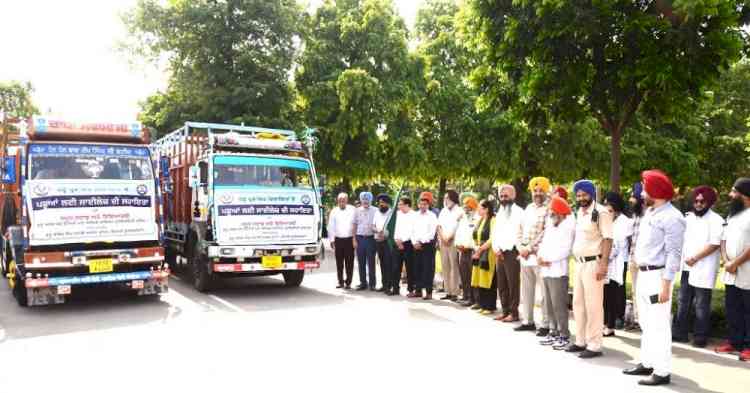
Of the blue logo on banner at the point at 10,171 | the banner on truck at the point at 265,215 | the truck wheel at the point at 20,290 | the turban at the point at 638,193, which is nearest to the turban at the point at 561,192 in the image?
the turban at the point at 638,193

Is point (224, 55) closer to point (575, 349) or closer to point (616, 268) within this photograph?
point (616, 268)

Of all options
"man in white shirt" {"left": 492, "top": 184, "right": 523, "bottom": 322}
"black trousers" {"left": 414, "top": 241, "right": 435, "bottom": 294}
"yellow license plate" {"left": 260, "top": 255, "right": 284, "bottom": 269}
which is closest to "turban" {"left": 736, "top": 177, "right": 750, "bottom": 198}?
"man in white shirt" {"left": 492, "top": 184, "right": 523, "bottom": 322}

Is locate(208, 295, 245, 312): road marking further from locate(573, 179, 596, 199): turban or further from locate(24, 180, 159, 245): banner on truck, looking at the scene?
locate(573, 179, 596, 199): turban

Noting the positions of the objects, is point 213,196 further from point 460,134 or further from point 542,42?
point 460,134

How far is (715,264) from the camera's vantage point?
293 inches

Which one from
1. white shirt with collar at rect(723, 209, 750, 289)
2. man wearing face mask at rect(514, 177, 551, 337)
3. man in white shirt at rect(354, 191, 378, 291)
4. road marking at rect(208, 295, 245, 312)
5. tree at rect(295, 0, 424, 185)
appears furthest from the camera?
tree at rect(295, 0, 424, 185)

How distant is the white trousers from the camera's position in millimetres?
5926

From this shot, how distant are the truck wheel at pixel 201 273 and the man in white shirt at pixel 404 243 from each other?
11.6 feet

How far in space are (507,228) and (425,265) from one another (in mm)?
2653

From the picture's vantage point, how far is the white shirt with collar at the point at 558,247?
750 cm

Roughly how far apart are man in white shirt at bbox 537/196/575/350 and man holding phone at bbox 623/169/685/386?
1.30m

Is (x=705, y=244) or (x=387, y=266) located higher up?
(x=705, y=244)

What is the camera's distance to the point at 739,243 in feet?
23.1

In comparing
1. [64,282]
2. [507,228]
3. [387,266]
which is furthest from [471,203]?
[64,282]
